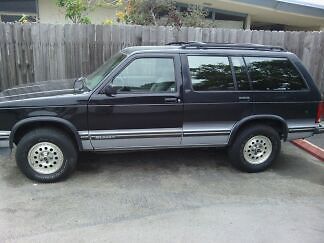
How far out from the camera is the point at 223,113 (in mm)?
5480

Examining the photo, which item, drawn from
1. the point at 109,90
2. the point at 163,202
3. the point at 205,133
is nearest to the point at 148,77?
the point at 109,90

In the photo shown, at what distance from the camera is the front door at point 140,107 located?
5086mm

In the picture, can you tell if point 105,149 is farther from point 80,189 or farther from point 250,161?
point 250,161

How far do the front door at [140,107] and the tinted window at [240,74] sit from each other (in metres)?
0.91

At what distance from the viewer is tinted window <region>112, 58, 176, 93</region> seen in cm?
514

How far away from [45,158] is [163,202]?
1.78 metres

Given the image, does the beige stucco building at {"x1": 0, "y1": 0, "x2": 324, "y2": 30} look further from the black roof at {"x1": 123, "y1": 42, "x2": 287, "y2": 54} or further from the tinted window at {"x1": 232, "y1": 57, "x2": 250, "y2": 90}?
the tinted window at {"x1": 232, "y1": 57, "x2": 250, "y2": 90}

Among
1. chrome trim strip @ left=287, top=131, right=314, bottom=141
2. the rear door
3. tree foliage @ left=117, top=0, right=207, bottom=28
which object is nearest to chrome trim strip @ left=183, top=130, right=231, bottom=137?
the rear door

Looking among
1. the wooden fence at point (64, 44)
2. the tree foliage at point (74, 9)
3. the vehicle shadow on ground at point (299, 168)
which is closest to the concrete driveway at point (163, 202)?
the vehicle shadow on ground at point (299, 168)

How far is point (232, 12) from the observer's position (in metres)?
14.4

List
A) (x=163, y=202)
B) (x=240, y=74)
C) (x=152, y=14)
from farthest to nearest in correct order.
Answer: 1. (x=152, y=14)
2. (x=240, y=74)
3. (x=163, y=202)

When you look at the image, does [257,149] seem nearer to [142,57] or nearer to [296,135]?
[296,135]

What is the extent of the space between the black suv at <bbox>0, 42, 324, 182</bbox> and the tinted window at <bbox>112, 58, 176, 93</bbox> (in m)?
0.01

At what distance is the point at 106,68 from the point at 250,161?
2.68 m
